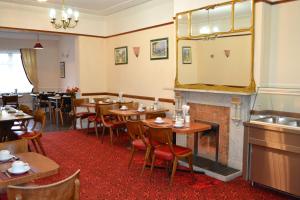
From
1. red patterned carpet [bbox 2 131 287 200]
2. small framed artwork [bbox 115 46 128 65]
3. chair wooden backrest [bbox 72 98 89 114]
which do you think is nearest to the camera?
red patterned carpet [bbox 2 131 287 200]

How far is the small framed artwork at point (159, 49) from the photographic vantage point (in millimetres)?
5840

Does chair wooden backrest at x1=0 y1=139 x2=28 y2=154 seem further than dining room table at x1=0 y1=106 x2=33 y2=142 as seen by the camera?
No

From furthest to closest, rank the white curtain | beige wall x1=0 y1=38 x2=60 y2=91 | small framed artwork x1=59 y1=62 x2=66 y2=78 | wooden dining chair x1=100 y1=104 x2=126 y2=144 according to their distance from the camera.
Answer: beige wall x1=0 y1=38 x2=60 y2=91, the white curtain, small framed artwork x1=59 y1=62 x2=66 y2=78, wooden dining chair x1=100 y1=104 x2=126 y2=144

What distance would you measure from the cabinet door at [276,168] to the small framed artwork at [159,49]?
9.93 ft

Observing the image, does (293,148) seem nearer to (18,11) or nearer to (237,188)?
(237,188)

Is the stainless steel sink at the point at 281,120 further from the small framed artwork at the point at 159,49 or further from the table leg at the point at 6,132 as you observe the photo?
the table leg at the point at 6,132

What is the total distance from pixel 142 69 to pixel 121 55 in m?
1.01

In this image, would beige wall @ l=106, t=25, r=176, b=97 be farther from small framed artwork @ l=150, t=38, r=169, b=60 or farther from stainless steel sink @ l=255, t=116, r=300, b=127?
stainless steel sink @ l=255, t=116, r=300, b=127

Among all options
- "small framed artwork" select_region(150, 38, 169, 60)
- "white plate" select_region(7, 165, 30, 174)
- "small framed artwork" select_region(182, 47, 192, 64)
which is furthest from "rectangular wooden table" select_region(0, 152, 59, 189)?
"small framed artwork" select_region(150, 38, 169, 60)

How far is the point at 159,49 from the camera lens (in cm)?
604

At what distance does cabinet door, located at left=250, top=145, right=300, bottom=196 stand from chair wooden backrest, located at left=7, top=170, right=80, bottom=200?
248cm

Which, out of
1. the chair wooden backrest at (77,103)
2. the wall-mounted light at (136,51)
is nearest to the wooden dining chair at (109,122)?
the chair wooden backrest at (77,103)

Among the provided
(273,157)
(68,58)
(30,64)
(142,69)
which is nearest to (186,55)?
(142,69)

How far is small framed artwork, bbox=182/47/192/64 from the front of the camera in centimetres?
504
